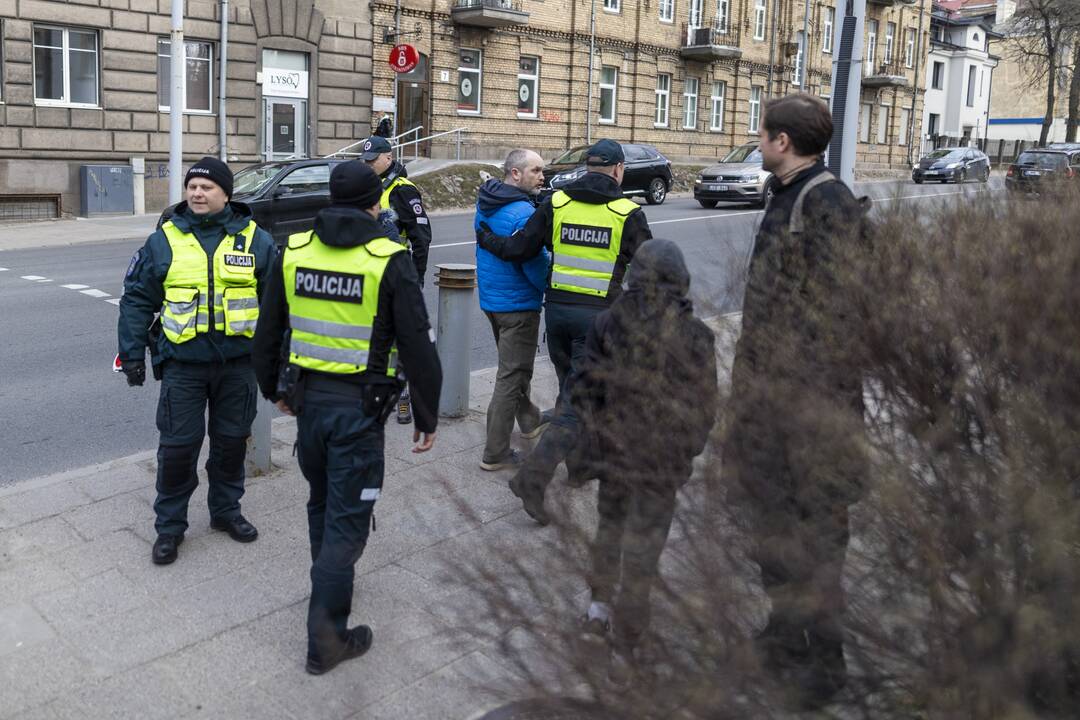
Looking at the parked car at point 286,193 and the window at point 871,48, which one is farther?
the window at point 871,48

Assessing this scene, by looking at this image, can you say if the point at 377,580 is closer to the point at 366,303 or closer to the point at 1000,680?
the point at 366,303

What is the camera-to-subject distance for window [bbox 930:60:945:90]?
62094 mm

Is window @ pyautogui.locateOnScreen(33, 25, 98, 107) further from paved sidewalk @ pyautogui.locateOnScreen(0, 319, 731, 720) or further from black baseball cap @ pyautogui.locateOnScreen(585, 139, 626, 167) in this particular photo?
black baseball cap @ pyautogui.locateOnScreen(585, 139, 626, 167)

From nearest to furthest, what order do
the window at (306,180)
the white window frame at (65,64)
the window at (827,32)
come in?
the window at (306,180), the white window frame at (65,64), the window at (827,32)

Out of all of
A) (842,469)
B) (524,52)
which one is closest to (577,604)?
(842,469)

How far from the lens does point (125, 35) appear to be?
24125 mm

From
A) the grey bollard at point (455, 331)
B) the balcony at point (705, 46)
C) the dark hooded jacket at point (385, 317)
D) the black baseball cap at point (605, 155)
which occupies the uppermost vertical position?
the balcony at point (705, 46)

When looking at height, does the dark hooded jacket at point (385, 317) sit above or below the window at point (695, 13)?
below

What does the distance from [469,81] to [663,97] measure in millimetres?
9476

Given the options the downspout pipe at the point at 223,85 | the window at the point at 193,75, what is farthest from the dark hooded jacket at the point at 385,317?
the window at the point at 193,75

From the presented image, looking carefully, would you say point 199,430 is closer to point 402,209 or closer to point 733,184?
point 402,209

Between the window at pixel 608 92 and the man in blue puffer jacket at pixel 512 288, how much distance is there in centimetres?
3117

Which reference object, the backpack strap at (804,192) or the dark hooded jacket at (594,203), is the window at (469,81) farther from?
the backpack strap at (804,192)

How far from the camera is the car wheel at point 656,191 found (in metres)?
27.2
